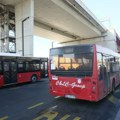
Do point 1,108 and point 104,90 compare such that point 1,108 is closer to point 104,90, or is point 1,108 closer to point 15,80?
point 104,90

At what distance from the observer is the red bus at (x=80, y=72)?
8109 mm

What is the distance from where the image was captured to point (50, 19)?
104 ft

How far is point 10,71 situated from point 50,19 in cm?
1773

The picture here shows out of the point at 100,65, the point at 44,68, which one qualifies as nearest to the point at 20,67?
the point at 44,68

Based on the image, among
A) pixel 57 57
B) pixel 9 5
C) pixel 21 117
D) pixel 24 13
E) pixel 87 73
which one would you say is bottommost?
pixel 21 117

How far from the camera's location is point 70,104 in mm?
9039

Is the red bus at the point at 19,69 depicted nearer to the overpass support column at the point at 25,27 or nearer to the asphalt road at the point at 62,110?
the overpass support column at the point at 25,27

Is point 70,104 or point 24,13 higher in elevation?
point 24,13

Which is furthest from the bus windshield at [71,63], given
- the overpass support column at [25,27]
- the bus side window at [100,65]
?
the overpass support column at [25,27]

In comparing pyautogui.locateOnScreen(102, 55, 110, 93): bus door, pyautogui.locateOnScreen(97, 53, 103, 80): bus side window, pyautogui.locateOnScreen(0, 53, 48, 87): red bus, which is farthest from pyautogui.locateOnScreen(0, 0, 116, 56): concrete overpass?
pyautogui.locateOnScreen(97, 53, 103, 80): bus side window

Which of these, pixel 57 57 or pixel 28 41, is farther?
pixel 28 41

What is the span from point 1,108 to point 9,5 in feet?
63.1

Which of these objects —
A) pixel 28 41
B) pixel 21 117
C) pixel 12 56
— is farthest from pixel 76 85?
pixel 28 41

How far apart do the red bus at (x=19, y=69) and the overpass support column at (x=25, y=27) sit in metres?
2.94
